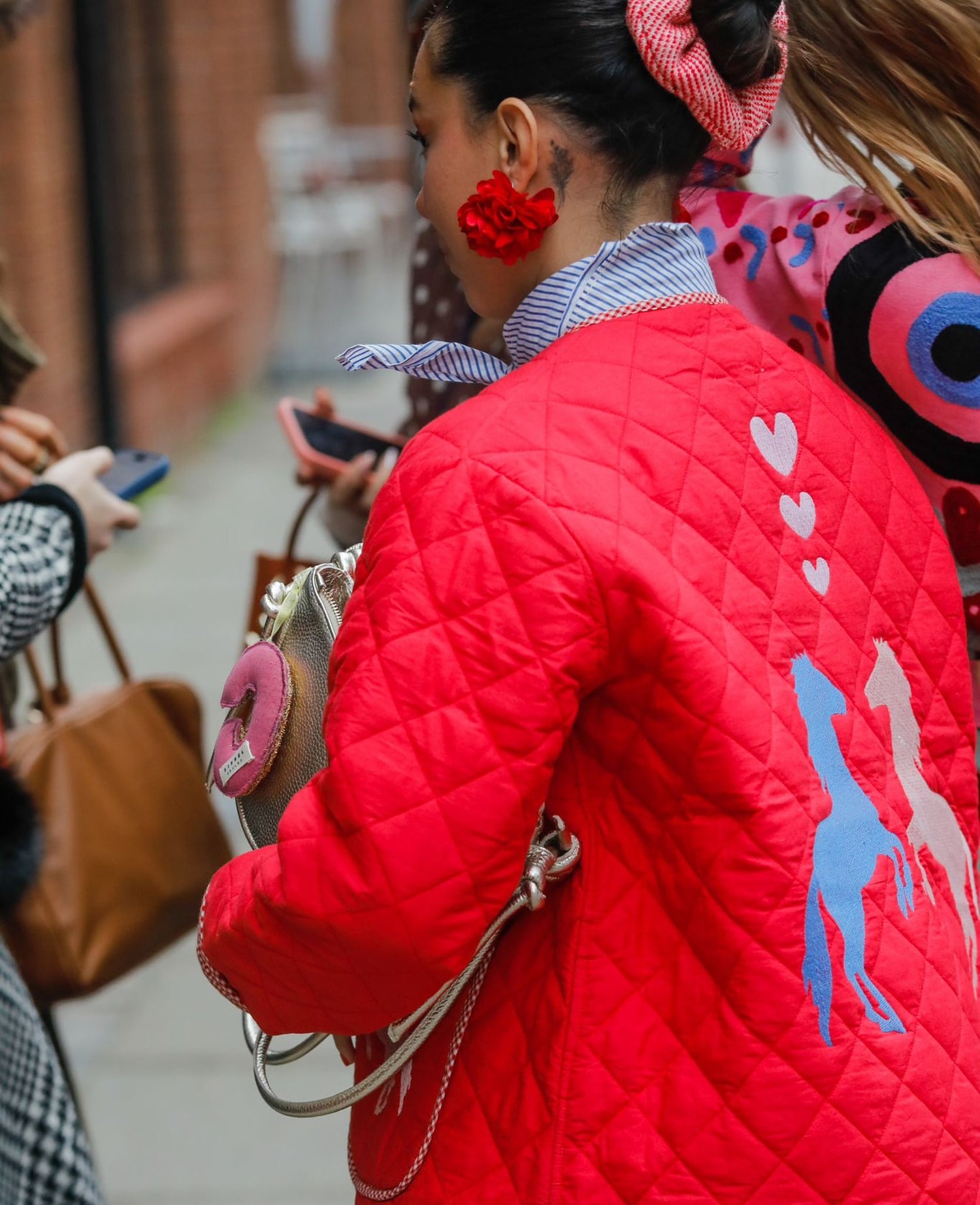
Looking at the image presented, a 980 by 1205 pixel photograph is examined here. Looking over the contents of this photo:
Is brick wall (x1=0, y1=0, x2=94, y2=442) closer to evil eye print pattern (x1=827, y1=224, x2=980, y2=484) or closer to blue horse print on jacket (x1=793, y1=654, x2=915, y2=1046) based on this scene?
evil eye print pattern (x1=827, y1=224, x2=980, y2=484)

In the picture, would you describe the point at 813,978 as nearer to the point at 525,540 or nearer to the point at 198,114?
the point at 525,540

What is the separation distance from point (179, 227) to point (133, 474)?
767cm

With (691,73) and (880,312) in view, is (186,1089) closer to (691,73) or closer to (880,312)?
(880,312)

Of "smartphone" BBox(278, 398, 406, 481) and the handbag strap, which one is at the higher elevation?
"smartphone" BBox(278, 398, 406, 481)

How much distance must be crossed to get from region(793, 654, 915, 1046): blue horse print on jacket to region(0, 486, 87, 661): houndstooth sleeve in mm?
1060

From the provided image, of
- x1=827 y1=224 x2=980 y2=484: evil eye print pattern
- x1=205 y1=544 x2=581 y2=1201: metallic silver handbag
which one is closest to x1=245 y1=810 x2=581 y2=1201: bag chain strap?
x1=205 y1=544 x2=581 y2=1201: metallic silver handbag

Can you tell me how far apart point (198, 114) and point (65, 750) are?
7.87 metres

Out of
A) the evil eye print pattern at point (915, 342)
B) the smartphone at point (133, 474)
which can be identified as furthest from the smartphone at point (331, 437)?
the evil eye print pattern at point (915, 342)

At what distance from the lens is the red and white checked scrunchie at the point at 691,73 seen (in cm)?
134

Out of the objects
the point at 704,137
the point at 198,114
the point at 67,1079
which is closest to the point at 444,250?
the point at 704,137

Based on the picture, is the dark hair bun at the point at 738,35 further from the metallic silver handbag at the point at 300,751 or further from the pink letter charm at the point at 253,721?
the pink letter charm at the point at 253,721

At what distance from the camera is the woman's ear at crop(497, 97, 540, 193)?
1.35 m

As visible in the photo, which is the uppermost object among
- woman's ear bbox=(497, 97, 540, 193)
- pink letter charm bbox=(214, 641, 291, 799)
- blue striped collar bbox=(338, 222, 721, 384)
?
woman's ear bbox=(497, 97, 540, 193)

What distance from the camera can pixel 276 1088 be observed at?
348cm
